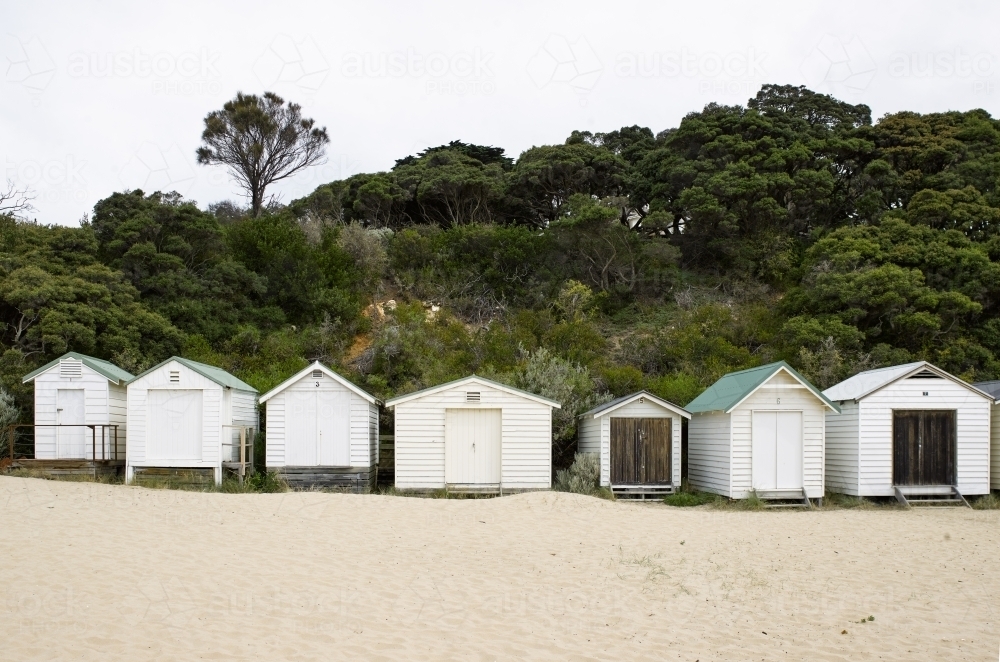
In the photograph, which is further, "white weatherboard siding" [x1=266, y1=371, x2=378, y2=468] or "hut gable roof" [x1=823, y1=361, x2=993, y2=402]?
"white weatherboard siding" [x1=266, y1=371, x2=378, y2=468]

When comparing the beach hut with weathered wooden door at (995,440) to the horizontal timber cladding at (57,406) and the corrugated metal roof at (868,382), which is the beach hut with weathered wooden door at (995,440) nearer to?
the corrugated metal roof at (868,382)

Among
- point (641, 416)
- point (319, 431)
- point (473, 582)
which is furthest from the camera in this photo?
point (641, 416)

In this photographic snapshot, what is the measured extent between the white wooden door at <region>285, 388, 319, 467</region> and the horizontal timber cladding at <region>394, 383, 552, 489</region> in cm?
199

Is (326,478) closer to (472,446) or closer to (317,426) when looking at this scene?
(317,426)

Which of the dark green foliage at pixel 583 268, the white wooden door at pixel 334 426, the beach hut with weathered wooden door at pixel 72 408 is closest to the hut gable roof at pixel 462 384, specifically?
the white wooden door at pixel 334 426

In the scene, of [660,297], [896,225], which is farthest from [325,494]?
[896,225]

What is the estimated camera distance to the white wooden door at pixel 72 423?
2114cm

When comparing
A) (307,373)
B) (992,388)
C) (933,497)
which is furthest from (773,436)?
(307,373)

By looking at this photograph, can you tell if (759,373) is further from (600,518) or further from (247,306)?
(247,306)

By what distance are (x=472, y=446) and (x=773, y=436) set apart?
7050mm

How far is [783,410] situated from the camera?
2009cm

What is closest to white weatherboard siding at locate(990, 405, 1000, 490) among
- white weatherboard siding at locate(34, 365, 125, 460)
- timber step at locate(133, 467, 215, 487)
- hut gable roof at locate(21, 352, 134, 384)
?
timber step at locate(133, 467, 215, 487)

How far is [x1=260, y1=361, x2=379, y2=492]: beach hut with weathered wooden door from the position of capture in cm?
2059

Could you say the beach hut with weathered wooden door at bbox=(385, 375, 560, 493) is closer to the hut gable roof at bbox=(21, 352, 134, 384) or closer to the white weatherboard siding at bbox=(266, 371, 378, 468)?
the white weatherboard siding at bbox=(266, 371, 378, 468)
